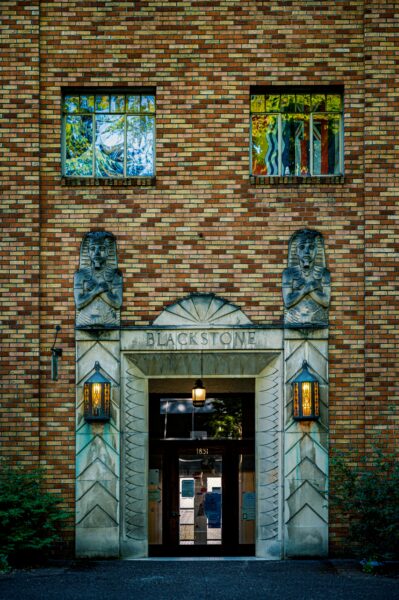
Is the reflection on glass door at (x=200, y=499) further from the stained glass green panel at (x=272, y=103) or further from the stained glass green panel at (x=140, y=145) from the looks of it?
the stained glass green panel at (x=272, y=103)

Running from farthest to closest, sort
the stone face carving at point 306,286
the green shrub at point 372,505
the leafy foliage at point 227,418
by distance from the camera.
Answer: the leafy foliage at point 227,418, the stone face carving at point 306,286, the green shrub at point 372,505

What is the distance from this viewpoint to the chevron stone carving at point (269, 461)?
41.3ft

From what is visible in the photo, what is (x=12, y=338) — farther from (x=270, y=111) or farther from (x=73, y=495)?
(x=270, y=111)

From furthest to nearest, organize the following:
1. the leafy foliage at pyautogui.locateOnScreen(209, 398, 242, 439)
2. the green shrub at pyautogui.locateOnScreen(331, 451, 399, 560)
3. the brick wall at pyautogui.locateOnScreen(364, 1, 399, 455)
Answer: the leafy foliage at pyautogui.locateOnScreen(209, 398, 242, 439) → the brick wall at pyautogui.locateOnScreen(364, 1, 399, 455) → the green shrub at pyautogui.locateOnScreen(331, 451, 399, 560)

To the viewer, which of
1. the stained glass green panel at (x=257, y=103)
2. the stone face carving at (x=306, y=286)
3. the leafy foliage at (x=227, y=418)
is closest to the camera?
the stone face carving at (x=306, y=286)

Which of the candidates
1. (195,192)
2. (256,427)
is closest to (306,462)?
(256,427)

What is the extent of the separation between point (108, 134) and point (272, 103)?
2683 mm

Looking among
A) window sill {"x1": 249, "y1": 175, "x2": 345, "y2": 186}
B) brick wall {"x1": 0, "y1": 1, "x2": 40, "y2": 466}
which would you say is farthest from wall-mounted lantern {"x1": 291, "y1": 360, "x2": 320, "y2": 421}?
brick wall {"x1": 0, "y1": 1, "x2": 40, "y2": 466}

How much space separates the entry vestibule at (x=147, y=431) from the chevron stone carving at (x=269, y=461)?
15 millimetres

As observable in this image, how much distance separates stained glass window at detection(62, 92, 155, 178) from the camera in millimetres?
13211

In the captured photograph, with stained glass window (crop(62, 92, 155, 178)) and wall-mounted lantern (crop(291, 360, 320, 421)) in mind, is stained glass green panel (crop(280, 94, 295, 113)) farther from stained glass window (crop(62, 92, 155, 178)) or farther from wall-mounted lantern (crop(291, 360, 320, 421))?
wall-mounted lantern (crop(291, 360, 320, 421))

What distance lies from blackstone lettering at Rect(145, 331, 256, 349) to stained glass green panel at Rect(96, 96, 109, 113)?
370 cm

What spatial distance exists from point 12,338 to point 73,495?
2.58 m

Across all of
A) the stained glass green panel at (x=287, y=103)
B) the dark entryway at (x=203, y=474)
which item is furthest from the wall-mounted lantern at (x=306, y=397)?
the stained glass green panel at (x=287, y=103)
